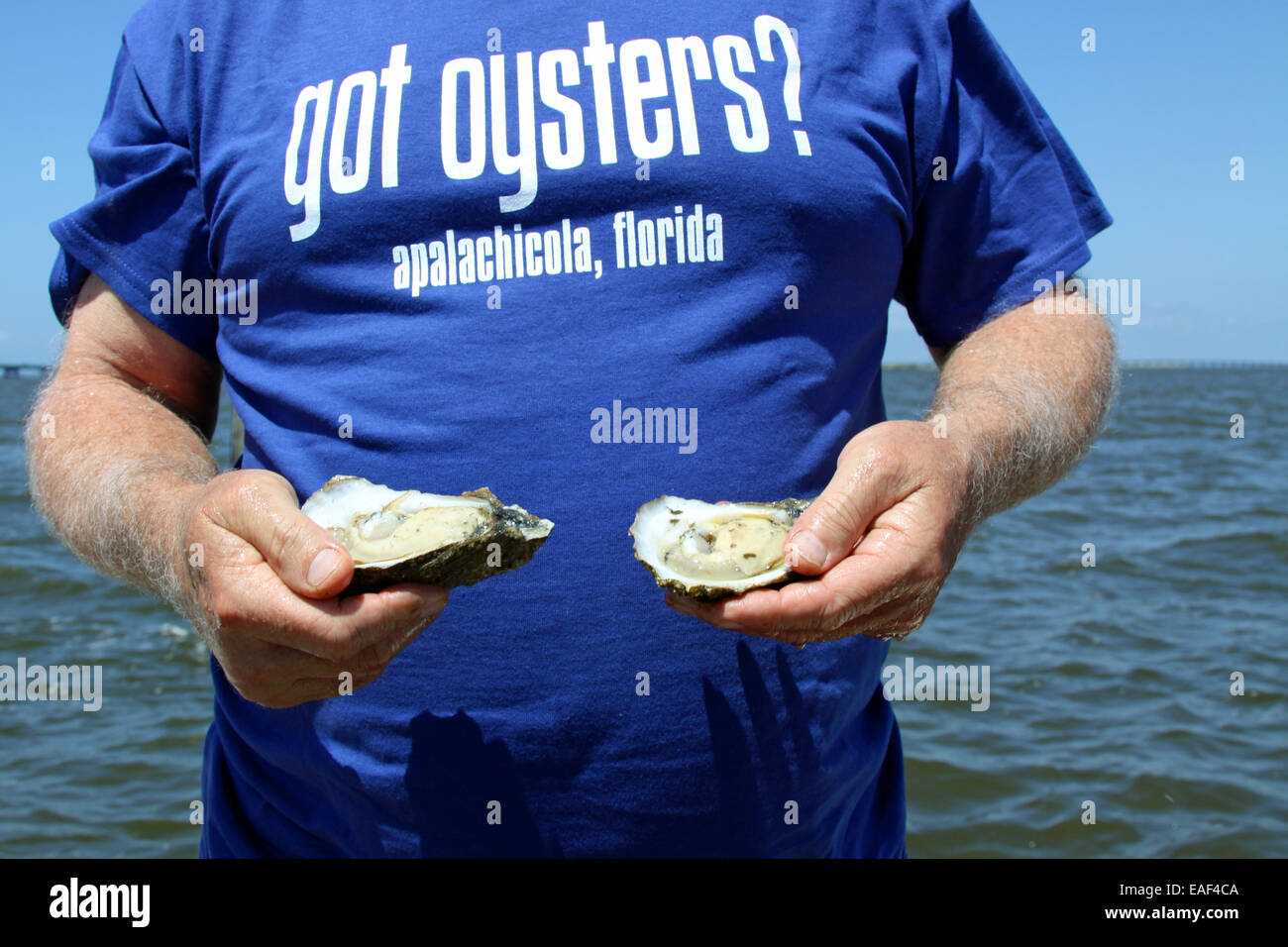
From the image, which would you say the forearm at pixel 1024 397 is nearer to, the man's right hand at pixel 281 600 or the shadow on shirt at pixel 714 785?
the shadow on shirt at pixel 714 785

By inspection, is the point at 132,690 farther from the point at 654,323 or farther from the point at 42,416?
the point at 654,323

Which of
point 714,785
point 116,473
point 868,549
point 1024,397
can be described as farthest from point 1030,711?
point 116,473

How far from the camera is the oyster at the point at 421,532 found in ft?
5.75

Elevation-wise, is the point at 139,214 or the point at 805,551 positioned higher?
the point at 139,214

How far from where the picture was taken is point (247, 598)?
65.4 inches

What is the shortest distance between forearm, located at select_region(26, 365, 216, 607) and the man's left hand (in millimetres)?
1037

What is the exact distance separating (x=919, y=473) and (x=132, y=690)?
27.5 feet

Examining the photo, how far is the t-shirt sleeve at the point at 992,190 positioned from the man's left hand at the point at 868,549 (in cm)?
68

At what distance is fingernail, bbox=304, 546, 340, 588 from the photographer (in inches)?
62.1

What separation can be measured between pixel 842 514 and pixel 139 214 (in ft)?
5.50

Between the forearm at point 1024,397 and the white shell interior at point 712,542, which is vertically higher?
the forearm at point 1024,397

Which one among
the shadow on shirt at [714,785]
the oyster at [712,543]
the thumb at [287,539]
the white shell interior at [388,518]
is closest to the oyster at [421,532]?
the white shell interior at [388,518]

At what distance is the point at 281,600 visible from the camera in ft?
5.37

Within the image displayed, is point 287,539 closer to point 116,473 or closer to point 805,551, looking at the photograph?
point 116,473
